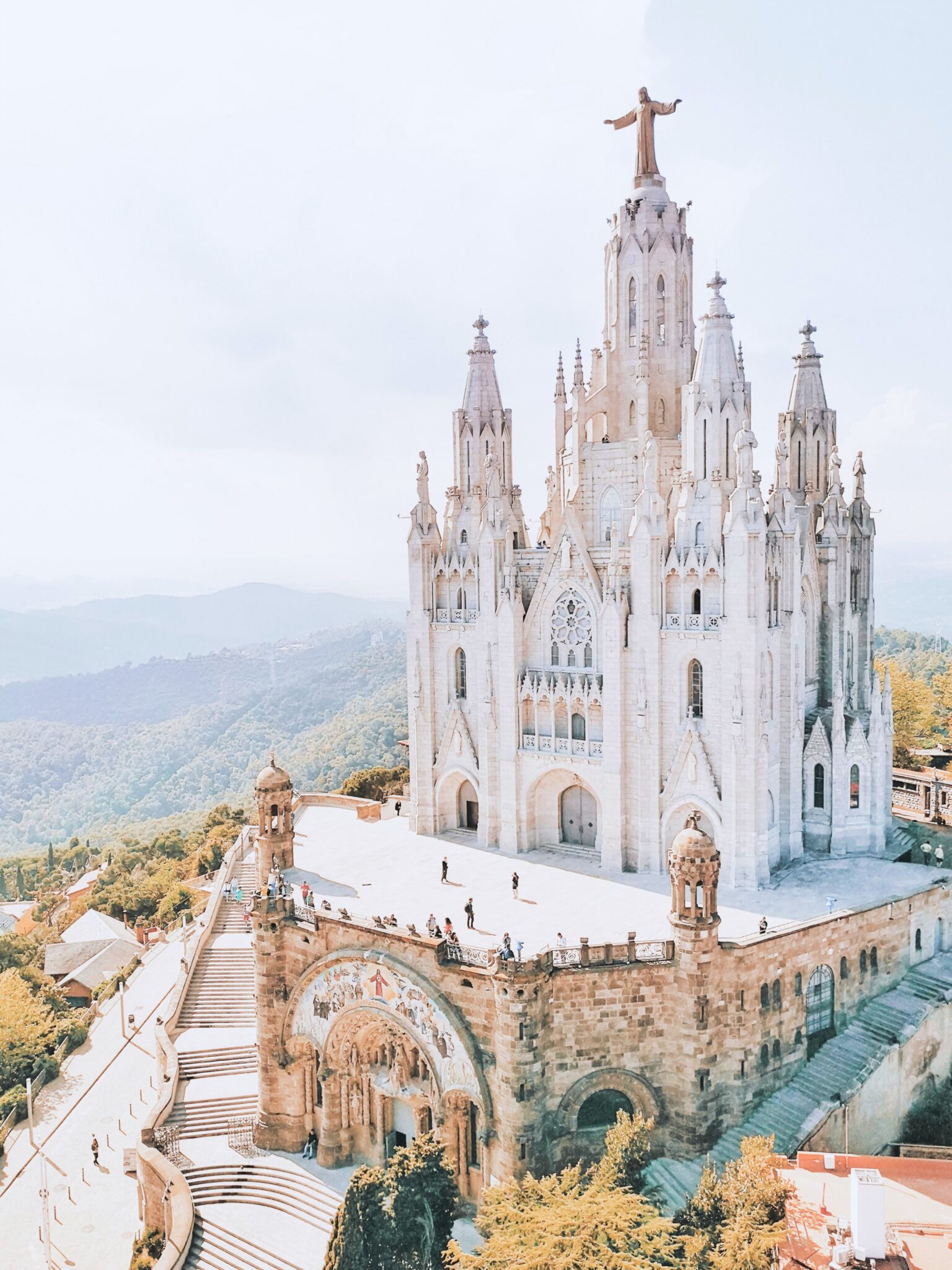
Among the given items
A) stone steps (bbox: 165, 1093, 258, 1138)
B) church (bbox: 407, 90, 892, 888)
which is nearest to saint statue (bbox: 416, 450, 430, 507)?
church (bbox: 407, 90, 892, 888)

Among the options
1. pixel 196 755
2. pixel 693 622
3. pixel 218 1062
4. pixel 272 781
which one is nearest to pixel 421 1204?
pixel 218 1062

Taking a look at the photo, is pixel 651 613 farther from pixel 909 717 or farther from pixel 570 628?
pixel 909 717

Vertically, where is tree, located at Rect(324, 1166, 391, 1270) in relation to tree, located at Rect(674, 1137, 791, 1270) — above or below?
below

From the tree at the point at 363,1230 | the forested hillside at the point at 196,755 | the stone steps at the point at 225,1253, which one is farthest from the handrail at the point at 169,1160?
the forested hillside at the point at 196,755

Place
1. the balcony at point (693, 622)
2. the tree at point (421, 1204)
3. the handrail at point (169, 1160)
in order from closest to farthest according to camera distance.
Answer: the tree at point (421, 1204) → the handrail at point (169, 1160) → the balcony at point (693, 622)

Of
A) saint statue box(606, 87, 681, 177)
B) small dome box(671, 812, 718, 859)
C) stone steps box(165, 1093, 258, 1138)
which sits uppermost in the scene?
saint statue box(606, 87, 681, 177)

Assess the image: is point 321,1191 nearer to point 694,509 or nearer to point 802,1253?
point 802,1253

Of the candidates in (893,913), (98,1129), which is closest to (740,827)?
(893,913)

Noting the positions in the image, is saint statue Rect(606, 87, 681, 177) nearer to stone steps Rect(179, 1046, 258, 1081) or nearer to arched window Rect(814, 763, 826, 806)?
arched window Rect(814, 763, 826, 806)

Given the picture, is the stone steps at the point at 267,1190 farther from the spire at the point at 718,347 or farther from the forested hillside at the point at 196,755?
the forested hillside at the point at 196,755
